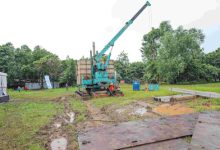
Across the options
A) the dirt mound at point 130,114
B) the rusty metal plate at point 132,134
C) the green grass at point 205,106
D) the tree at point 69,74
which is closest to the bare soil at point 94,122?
the dirt mound at point 130,114

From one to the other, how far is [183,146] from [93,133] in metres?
1.26

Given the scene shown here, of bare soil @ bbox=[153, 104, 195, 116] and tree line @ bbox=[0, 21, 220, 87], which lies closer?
bare soil @ bbox=[153, 104, 195, 116]

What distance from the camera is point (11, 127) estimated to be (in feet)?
21.3

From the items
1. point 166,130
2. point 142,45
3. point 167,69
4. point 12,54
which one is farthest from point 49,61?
point 166,130

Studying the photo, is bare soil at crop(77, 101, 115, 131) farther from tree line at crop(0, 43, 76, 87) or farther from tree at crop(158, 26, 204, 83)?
tree line at crop(0, 43, 76, 87)

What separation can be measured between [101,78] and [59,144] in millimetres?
11219

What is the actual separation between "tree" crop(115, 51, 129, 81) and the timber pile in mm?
35354

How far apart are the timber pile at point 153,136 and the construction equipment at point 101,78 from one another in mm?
11896

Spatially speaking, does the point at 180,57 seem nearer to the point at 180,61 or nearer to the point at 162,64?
the point at 180,61

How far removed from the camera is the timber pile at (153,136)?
2.38m

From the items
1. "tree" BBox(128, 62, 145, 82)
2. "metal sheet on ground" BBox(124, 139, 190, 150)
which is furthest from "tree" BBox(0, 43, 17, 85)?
"metal sheet on ground" BBox(124, 139, 190, 150)

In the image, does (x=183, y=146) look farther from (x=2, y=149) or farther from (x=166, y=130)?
(x=2, y=149)

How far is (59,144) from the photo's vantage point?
4.68 meters

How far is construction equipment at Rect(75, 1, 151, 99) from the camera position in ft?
50.6
